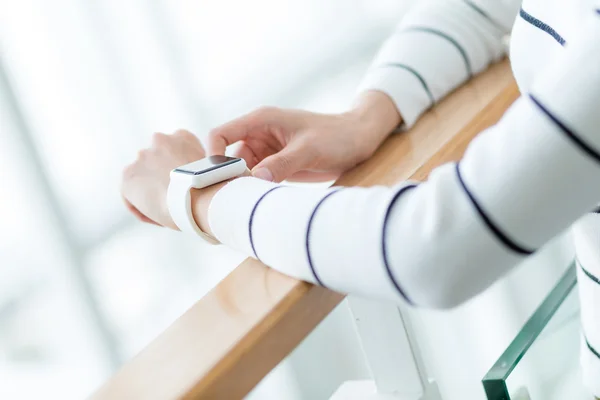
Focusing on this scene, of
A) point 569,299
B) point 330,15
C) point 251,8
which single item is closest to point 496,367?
point 569,299

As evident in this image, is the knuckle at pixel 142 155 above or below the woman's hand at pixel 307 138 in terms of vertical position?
above

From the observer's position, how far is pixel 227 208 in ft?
1.93

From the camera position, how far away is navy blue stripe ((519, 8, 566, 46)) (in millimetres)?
559

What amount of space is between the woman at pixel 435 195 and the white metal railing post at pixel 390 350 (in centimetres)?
11

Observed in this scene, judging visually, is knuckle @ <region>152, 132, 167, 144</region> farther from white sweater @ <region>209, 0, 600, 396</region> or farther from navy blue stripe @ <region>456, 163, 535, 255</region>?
navy blue stripe @ <region>456, 163, 535, 255</region>

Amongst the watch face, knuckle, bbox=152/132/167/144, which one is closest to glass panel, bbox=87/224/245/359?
knuckle, bbox=152/132/167/144

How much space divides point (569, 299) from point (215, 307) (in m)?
0.35

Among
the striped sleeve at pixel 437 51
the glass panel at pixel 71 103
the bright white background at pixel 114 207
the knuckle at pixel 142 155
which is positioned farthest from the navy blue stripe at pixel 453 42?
the glass panel at pixel 71 103

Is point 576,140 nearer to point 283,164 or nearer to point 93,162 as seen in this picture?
point 283,164

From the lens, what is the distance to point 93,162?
1414 millimetres

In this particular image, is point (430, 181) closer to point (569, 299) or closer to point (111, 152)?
point (569, 299)

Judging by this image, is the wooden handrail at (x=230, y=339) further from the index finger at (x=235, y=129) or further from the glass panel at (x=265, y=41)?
the glass panel at (x=265, y=41)

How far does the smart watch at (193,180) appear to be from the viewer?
625 mm

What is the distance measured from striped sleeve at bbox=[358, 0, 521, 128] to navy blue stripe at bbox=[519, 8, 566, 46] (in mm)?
207
